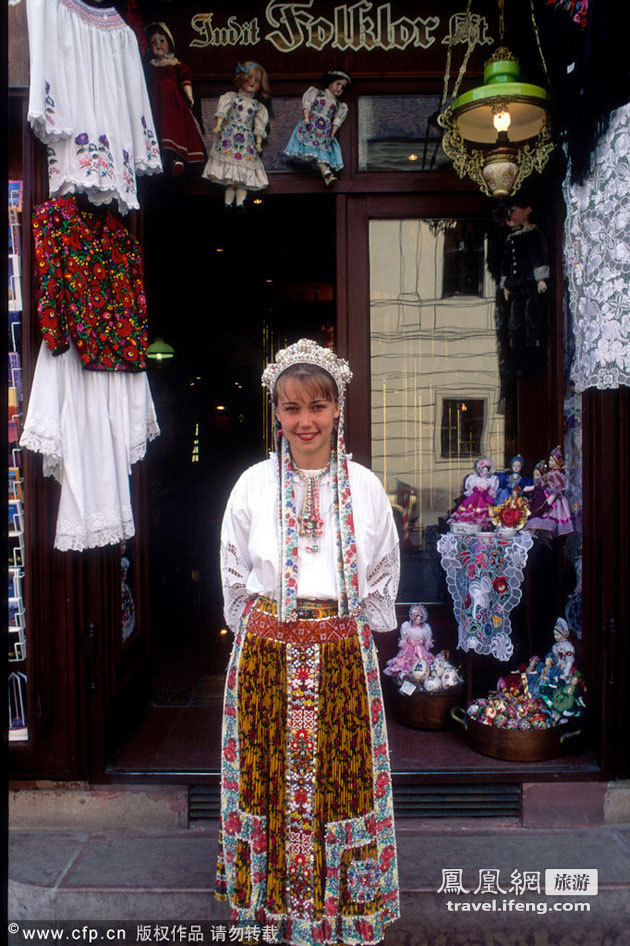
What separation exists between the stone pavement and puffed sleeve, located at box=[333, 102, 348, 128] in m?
4.03

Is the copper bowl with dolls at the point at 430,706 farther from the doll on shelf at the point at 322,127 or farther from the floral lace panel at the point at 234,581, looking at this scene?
the doll on shelf at the point at 322,127

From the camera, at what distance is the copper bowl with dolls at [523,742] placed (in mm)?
3709

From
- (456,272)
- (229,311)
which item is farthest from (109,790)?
(229,311)

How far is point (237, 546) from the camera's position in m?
2.70

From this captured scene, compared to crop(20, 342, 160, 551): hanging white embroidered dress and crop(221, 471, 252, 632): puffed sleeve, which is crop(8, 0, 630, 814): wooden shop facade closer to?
crop(20, 342, 160, 551): hanging white embroidered dress

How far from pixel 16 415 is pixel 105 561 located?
3.04 ft

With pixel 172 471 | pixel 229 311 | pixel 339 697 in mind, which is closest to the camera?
pixel 339 697

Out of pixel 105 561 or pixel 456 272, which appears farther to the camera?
pixel 456 272

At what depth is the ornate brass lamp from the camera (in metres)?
3.55

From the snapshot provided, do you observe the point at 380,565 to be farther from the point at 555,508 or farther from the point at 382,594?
the point at 555,508

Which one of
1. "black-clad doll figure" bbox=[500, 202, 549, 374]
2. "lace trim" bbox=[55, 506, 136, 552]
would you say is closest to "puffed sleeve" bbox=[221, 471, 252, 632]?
"lace trim" bbox=[55, 506, 136, 552]

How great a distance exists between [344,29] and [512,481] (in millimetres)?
2961

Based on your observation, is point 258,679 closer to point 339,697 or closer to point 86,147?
point 339,697

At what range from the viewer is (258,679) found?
2.59 meters
